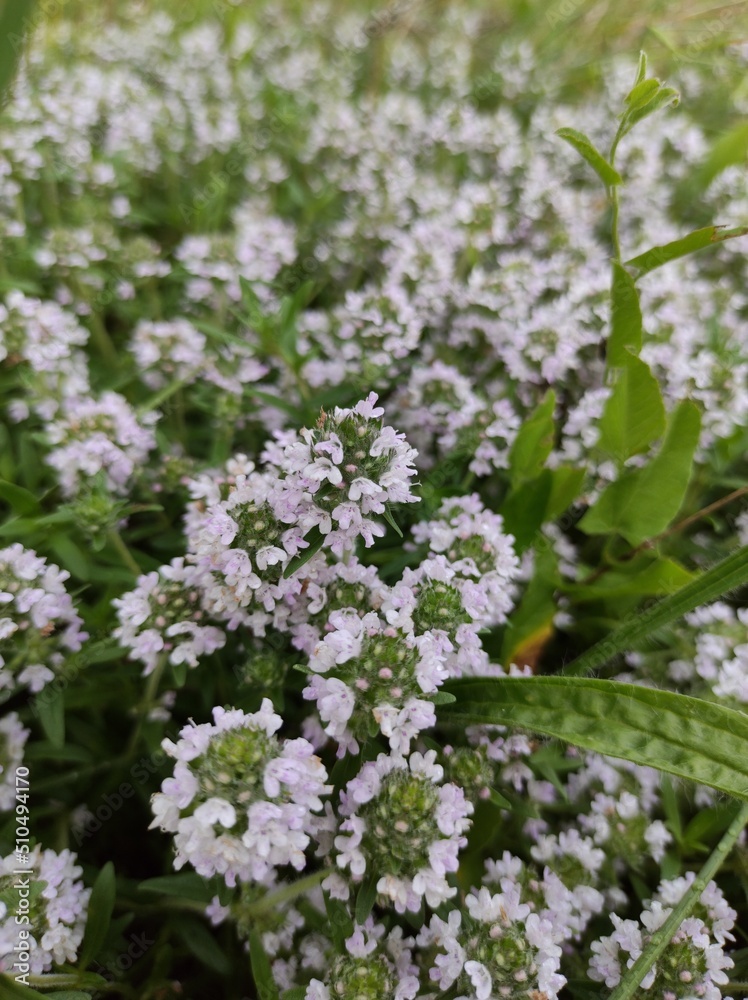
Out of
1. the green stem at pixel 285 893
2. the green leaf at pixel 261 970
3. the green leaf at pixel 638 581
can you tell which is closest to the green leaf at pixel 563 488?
the green leaf at pixel 638 581

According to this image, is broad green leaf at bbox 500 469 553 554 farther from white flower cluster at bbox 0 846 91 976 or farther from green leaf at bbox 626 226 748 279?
white flower cluster at bbox 0 846 91 976

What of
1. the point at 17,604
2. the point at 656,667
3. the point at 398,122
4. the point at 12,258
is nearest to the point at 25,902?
the point at 17,604

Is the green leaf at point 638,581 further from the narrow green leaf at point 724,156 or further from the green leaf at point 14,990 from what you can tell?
the narrow green leaf at point 724,156

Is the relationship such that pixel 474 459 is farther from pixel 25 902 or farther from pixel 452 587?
pixel 25 902

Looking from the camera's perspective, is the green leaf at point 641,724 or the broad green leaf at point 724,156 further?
the broad green leaf at point 724,156

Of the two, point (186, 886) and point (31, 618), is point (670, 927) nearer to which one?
point (186, 886)

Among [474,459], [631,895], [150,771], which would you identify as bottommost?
[631,895]

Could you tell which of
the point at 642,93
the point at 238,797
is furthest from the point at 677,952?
the point at 642,93
